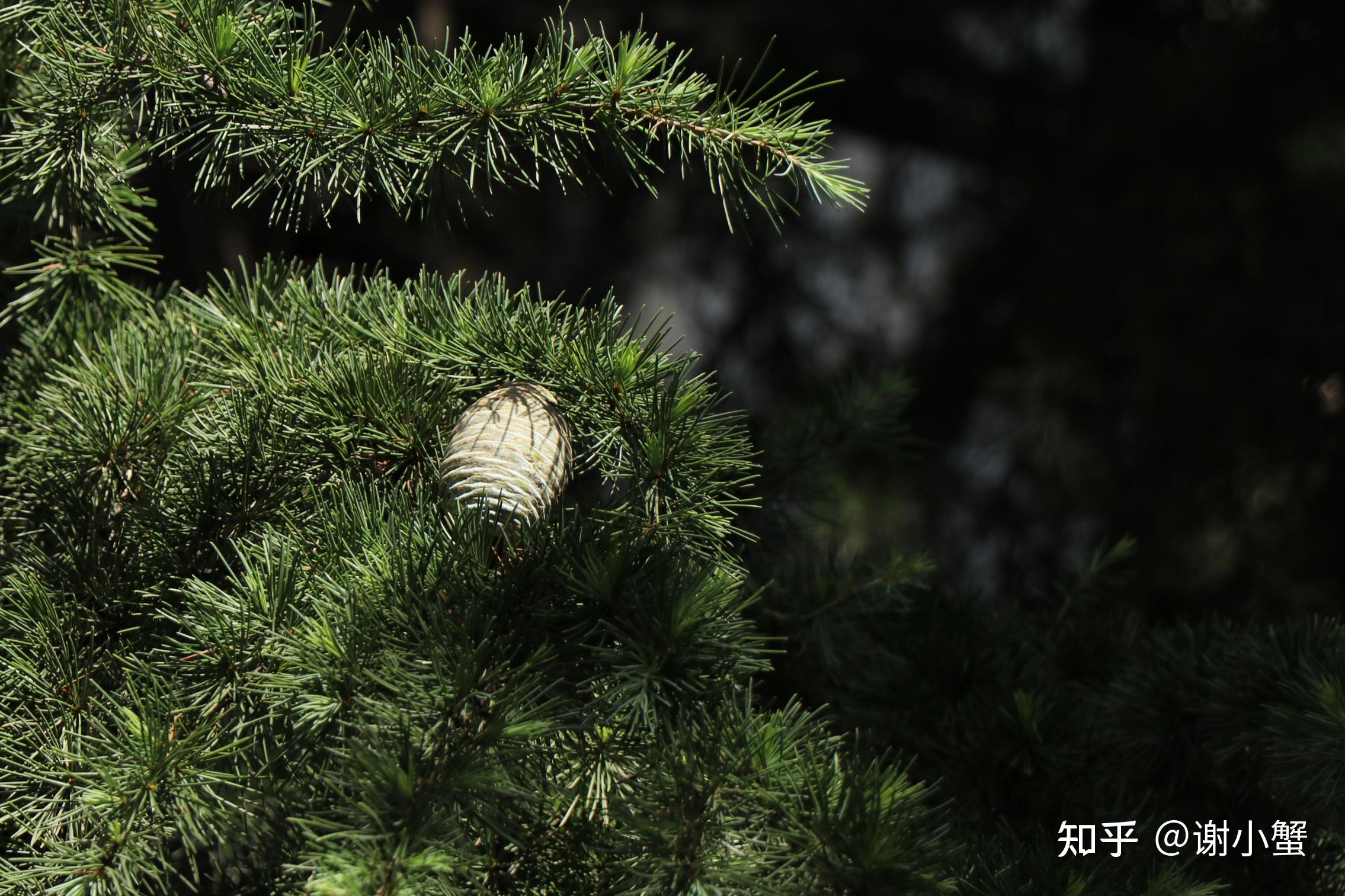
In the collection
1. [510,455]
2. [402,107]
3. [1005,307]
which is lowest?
[510,455]

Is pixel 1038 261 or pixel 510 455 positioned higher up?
pixel 1038 261

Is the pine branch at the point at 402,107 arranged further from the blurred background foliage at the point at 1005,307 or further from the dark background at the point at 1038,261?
the dark background at the point at 1038,261

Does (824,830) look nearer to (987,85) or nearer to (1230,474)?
(1230,474)

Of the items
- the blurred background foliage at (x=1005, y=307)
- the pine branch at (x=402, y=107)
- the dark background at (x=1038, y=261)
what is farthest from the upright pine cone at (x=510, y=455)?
the dark background at (x=1038, y=261)

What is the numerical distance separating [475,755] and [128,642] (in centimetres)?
17

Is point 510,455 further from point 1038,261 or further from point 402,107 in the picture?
point 1038,261

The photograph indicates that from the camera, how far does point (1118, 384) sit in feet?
5.08

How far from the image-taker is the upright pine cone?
1.25ft

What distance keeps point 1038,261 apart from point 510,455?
1.44 m

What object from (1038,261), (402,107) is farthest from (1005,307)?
(402,107)

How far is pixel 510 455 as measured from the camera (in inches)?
14.9

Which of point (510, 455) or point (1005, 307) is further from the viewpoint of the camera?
point (1005, 307)

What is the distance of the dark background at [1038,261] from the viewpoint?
53.7 inches

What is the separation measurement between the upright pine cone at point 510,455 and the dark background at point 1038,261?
75 cm
